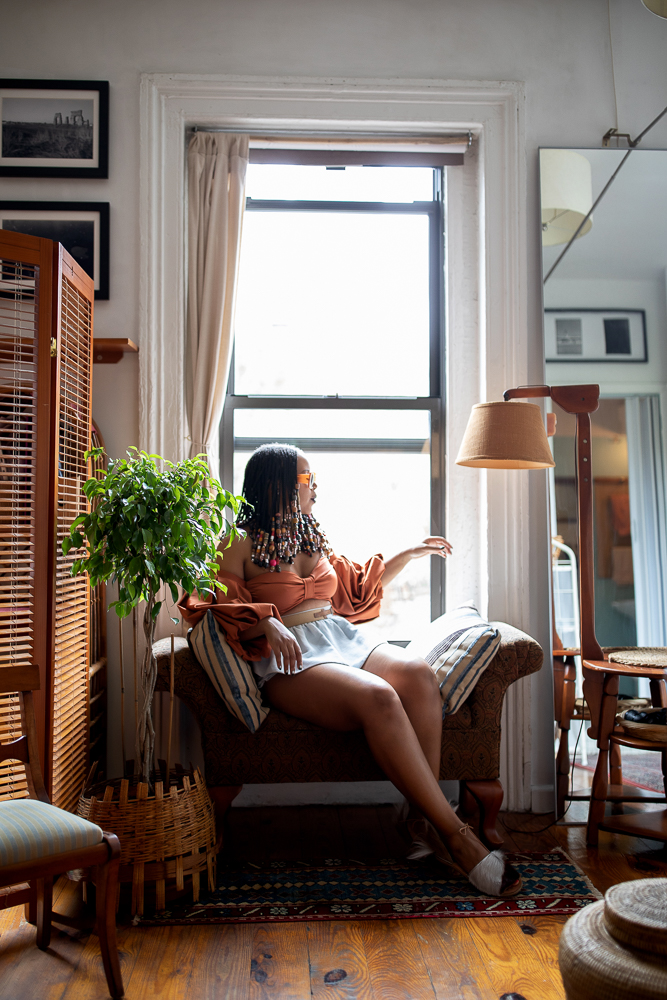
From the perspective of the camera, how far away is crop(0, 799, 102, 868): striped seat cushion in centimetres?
153

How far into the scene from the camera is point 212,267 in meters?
2.99

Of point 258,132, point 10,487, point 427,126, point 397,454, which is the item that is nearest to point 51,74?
point 258,132

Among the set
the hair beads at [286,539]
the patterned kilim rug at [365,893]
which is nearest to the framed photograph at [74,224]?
the hair beads at [286,539]

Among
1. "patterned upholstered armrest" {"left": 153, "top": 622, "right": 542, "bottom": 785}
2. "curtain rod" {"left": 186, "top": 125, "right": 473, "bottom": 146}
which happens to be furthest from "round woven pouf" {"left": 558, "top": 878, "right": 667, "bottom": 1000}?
"curtain rod" {"left": 186, "top": 125, "right": 473, "bottom": 146}

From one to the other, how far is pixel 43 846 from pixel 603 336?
2.60m

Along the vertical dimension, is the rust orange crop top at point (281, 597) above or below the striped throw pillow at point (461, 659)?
above

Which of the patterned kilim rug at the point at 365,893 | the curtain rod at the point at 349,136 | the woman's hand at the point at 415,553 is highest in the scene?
the curtain rod at the point at 349,136

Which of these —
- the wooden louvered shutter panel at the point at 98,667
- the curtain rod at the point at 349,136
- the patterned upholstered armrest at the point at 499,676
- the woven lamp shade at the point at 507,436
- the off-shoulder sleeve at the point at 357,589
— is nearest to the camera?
the patterned upholstered armrest at the point at 499,676

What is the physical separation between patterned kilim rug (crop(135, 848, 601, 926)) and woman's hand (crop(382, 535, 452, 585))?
1054 millimetres

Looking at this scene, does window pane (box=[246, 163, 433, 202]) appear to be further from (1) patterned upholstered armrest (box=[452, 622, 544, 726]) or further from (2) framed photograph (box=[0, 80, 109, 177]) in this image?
(1) patterned upholstered armrest (box=[452, 622, 544, 726])

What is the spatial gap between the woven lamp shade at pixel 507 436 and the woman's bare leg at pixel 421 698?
0.77 m

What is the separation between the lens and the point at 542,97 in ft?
10.1

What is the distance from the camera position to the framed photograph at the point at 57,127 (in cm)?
295

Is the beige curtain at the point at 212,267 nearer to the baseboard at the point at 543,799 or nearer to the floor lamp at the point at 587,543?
the floor lamp at the point at 587,543
